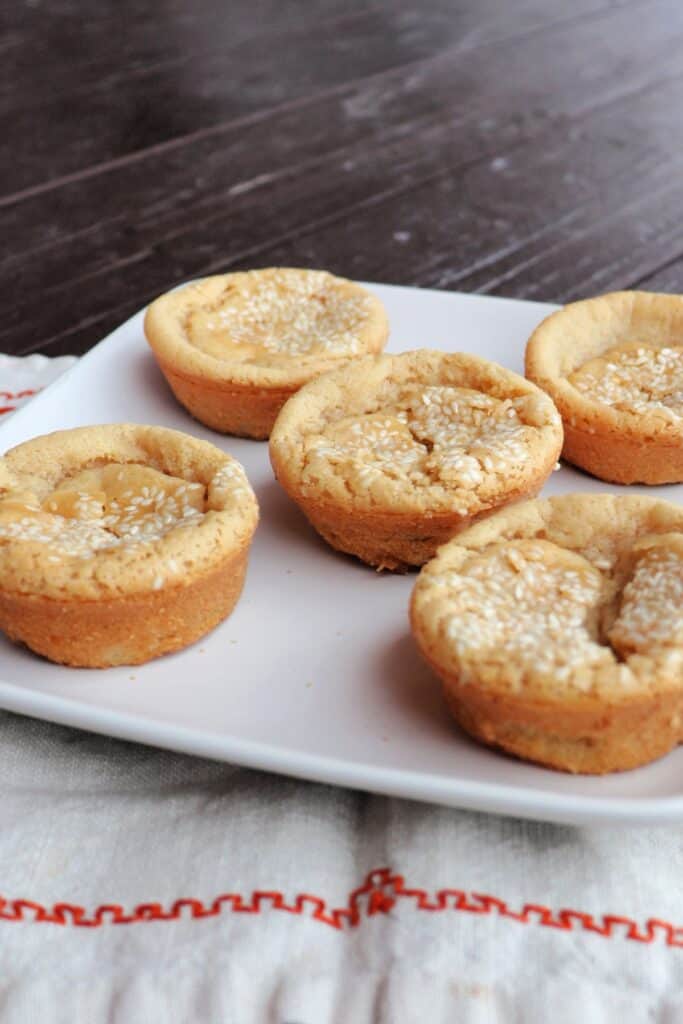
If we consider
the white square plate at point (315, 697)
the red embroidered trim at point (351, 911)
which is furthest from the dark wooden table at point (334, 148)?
the red embroidered trim at point (351, 911)

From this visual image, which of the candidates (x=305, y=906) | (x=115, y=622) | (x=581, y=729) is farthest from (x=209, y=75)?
(x=305, y=906)

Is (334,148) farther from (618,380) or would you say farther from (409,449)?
(409,449)

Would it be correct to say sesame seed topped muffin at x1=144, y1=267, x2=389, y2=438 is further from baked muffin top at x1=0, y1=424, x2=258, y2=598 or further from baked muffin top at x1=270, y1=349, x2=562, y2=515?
baked muffin top at x1=0, y1=424, x2=258, y2=598

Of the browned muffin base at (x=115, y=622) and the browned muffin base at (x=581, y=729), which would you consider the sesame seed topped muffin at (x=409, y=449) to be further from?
the browned muffin base at (x=581, y=729)

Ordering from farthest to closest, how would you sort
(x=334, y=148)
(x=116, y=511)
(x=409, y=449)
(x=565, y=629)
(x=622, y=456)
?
1. (x=334, y=148)
2. (x=622, y=456)
3. (x=409, y=449)
4. (x=116, y=511)
5. (x=565, y=629)

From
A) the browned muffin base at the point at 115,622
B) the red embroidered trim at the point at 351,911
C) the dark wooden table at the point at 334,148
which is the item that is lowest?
→ the dark wooden table at the point at 334,148
